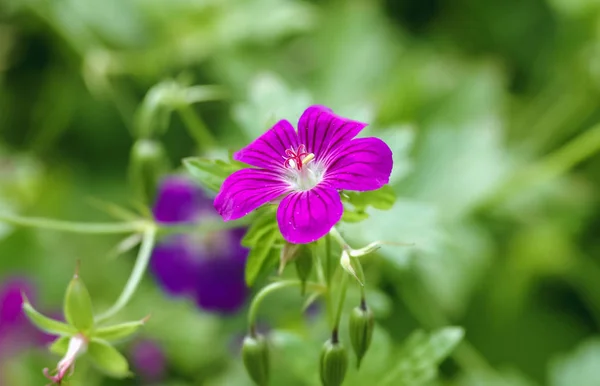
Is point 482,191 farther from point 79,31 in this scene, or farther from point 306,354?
point 79,31

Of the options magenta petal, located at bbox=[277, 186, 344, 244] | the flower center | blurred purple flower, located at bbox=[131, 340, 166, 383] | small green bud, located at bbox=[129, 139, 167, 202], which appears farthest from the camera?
blurred purple flower, located at bbox=[131, 340, 166, 383]

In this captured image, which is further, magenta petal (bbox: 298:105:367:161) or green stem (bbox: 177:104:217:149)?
green stem (bbox: 177:104:217:149)

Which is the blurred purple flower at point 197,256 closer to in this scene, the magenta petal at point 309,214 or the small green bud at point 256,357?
the small green bud at point 256,357

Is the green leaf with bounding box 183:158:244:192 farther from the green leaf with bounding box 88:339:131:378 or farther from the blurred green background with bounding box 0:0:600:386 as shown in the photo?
the blurred green background with bounding box 0:0:600:386

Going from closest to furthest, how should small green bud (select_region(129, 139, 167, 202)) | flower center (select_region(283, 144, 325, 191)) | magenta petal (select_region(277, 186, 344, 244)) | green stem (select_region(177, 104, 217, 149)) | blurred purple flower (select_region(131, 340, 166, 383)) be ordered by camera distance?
magenta petal (select_region(277, 186, 344, 244)) → flower center (select_region(283, 144, 325, 191)) → small green bud (select_region(129, 139, 167, 202)) → green stem (select_region(177, 104, 217, 149)) → blurred purple flower (select_region(131, 340, 166, 383))

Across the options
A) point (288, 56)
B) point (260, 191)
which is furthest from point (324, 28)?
point (260, 191)

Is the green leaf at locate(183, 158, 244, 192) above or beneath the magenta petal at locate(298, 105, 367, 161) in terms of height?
above

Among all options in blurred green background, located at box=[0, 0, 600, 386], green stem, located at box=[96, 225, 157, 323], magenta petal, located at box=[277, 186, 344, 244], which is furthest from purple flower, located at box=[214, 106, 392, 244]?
blurred green background, located at box=[0, 0, 600, 386]
